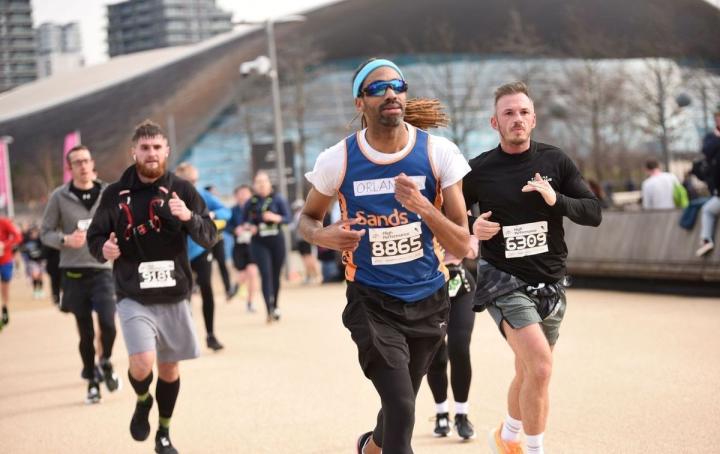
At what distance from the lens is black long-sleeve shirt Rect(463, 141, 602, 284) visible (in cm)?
561

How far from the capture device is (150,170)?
6547 millimetres

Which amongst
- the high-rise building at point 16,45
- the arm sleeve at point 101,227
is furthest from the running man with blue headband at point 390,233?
the high-rise building at point 16,45

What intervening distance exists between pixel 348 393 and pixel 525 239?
3.45 metres

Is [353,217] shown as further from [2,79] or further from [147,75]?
[2,79]

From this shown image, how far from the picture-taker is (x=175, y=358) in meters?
6.65

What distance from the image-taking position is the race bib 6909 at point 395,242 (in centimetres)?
468

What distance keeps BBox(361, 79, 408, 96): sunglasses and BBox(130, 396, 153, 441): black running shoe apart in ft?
10.0

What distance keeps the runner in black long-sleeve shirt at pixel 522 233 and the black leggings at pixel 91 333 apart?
464 cm

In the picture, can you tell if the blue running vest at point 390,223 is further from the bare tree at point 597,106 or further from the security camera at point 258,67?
the bare tree at point 597,106

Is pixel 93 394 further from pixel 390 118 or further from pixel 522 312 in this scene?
pixel 390 118

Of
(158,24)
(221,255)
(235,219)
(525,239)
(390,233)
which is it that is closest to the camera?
(390,233)

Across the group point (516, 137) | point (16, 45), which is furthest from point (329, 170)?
point (16, 45)

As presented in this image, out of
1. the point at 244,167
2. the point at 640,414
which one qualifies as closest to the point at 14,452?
the point at 640,414

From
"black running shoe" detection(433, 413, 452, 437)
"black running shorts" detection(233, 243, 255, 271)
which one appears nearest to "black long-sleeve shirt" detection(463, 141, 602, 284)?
"black running shoe" detection(433, 413, 452, 437)
